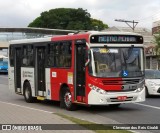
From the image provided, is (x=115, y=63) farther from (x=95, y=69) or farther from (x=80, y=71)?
(x=80, y=71)

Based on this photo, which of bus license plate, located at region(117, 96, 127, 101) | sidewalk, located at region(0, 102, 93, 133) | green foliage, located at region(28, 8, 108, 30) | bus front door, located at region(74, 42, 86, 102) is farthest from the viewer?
green foliage, located at region(28, 8, 108, 30)

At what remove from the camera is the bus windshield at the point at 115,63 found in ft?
47.6

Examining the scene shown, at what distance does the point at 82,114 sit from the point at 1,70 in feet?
150

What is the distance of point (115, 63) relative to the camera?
14.7 meters

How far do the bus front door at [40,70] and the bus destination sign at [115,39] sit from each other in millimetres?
3562

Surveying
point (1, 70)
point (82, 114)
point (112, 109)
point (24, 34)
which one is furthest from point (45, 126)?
point (24, 34)

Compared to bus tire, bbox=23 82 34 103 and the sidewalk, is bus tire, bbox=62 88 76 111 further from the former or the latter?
bus tire, bbox=23 82 34 103

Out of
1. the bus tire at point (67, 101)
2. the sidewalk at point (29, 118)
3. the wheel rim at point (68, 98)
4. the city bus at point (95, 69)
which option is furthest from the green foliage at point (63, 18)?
the sidewalk at point (29, 118)

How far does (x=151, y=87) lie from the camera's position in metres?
20.7

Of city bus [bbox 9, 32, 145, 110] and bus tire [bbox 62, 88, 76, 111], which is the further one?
bus tire [bbox 62, 88, 76, 111]

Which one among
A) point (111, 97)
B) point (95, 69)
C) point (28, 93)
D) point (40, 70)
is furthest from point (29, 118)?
point (28, 93)

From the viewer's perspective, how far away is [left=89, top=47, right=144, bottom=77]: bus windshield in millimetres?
14500

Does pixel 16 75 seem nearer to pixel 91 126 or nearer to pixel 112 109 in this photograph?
pixel 112 109

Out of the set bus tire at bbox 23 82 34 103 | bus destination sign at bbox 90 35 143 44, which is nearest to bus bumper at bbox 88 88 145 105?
bus destination sign at bbox 90 35 143 44
